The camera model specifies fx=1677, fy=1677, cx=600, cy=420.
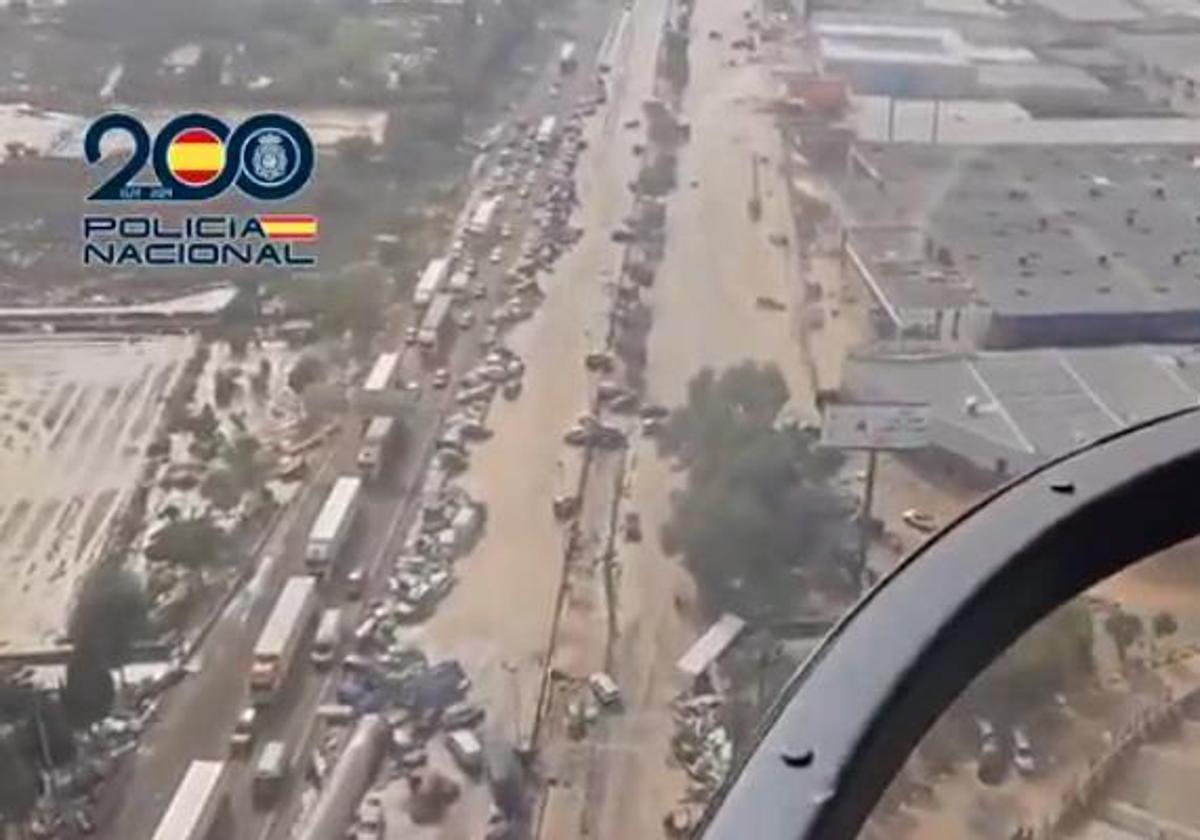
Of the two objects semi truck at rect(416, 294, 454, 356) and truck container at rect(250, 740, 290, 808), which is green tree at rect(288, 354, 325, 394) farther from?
truck container at rect(250, 740, 290, 808)

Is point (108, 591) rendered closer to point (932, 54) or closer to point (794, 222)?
point (794, 222)

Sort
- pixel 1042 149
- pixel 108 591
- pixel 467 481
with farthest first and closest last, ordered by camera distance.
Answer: pixel 1042 149, pixel 467 481, pixel 108 591

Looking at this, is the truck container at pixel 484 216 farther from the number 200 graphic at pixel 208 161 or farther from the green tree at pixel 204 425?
the green tree at pixel 204 425

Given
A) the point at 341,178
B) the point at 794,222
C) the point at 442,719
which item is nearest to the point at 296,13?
the point at 341,178

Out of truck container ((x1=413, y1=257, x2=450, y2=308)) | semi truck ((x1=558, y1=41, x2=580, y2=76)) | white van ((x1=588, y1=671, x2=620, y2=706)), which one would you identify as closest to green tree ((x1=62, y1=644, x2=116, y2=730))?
white van ((x1=588, y1=671, x2=620, y2=706))

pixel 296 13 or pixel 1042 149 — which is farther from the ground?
pixel 296 13

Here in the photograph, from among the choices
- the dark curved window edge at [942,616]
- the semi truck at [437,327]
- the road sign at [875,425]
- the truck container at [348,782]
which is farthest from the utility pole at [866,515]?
the dark curved window edge at [942,616]

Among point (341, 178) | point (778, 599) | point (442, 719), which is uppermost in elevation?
point (341, 178)
